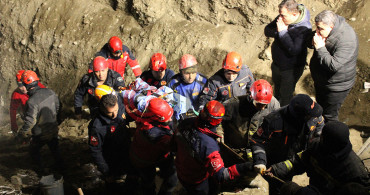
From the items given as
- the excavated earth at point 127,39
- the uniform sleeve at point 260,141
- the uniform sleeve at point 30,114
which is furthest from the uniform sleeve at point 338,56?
the uniform sleeve at point 30,114

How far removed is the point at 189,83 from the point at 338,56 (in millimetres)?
2395

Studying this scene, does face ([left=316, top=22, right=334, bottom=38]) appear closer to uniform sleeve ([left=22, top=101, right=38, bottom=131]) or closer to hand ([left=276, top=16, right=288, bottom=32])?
hand ([left=276, top=16, right=288, bottom=32])

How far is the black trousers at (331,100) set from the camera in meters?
4.79

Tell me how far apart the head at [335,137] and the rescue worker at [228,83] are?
84.7 inches

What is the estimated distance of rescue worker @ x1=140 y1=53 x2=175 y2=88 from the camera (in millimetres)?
5762

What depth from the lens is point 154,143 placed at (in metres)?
3.97

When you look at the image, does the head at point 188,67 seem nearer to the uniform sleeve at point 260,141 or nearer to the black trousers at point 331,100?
the uniform sleeve at point 260,141

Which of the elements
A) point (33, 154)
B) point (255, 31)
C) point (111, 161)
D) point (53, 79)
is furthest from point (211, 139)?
point (53, 79)

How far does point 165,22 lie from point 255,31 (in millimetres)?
2572

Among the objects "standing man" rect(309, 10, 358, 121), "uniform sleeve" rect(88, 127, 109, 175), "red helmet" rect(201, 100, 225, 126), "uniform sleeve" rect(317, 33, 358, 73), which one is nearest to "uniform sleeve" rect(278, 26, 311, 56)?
"standing man" rect(309, 10, 358, 121)

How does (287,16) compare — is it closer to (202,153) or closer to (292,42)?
(292,42)

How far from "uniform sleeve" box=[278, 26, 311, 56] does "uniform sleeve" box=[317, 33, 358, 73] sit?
25.6 inches

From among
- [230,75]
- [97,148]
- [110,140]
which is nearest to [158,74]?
[230,75]

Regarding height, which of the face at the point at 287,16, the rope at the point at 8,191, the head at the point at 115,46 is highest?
the face at the point at 287,16
